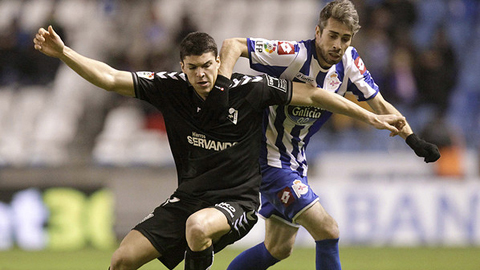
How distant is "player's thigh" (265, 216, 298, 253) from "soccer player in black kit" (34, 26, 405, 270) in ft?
2.74

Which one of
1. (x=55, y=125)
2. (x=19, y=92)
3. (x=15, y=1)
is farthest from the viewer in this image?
(x=15, y=1)

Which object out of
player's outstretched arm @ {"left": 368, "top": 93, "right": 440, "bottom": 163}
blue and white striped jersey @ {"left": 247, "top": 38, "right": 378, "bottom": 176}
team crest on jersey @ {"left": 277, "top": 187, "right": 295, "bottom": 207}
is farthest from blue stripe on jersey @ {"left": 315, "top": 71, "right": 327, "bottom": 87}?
team crest on jersey @ {"left": 277, "top": 187, "right": 295, "bottom": 207}

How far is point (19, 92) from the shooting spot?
14.5m

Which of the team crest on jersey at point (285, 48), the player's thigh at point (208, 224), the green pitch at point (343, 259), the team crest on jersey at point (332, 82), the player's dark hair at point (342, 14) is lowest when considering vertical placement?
the green pitch at point (343, 259)

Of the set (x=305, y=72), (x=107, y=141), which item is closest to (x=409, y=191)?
(x=107, y=141)

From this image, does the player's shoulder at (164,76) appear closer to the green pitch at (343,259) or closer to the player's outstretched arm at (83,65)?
the player's outstretched arm at (83,65)

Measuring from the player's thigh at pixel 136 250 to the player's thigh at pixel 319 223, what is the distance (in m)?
1.34

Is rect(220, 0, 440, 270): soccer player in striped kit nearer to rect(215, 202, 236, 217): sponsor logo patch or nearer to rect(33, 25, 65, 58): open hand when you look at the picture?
rect(215, 202, 236, 217): sponsor logo patch

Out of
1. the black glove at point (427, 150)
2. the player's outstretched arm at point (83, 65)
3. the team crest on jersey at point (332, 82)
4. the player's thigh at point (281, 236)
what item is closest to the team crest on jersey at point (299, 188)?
the player's thigh at point (281, 236)

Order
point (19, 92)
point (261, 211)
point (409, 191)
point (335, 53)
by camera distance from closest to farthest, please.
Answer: point (335, 53)
point (261, 211)
point (409, 191)
point (19, 92)

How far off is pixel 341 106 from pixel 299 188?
0.91 meters

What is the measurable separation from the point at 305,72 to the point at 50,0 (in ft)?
39.2

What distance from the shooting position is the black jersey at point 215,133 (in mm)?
5277

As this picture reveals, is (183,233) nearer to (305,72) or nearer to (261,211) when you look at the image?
(261,211)
